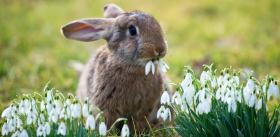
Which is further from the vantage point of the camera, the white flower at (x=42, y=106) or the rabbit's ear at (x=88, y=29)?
the rabbit's ear at (x=88, y=29)

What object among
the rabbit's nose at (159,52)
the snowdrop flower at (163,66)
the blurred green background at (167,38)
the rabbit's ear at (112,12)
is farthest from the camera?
the blurred green background at (167,38)

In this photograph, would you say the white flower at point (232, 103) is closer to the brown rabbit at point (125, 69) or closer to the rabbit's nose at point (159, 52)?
the rabbit's nose at point (159, 52)

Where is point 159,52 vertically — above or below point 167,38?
below

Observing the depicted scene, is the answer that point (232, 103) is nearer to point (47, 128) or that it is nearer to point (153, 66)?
point (153, 66)

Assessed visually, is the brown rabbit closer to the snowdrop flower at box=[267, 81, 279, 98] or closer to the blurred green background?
the blurred green background

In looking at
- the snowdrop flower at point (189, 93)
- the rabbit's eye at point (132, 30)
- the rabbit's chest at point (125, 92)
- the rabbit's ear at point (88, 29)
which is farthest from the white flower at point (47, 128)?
the rabbit's ear at point (88, 29)

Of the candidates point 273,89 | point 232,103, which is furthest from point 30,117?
point 273,89

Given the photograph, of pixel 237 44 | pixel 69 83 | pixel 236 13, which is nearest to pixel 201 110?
pixel 69 83
